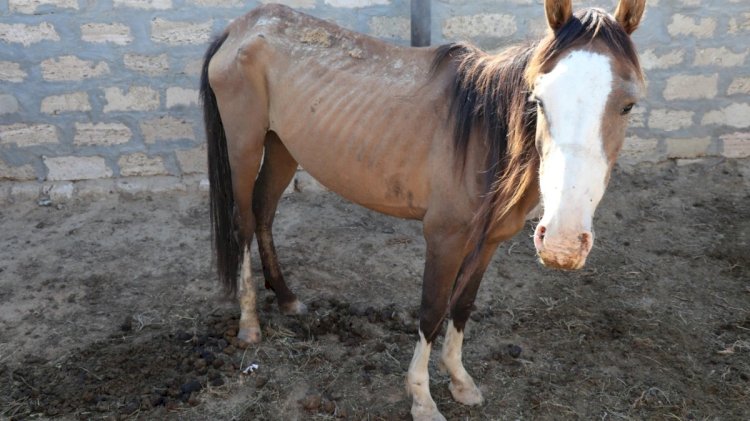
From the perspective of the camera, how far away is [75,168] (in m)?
4.88

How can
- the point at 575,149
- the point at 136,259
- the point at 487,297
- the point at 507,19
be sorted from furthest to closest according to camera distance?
the point at 507,19
the point at 136,259
the point at 487,297
the point at 575,149

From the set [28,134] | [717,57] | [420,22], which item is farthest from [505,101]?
[28,134]

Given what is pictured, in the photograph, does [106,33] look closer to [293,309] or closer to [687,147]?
[293,309]

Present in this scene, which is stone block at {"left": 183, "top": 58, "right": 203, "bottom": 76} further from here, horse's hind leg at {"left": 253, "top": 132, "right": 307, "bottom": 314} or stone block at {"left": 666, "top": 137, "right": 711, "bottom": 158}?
stone block at {"left": 666, "top": 137, "right": 711, "bottom": 158}

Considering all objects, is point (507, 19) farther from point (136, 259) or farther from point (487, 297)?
point (136, 259)

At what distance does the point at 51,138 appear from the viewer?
4777mm

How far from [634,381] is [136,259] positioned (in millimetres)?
3301

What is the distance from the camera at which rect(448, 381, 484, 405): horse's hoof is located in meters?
2.87

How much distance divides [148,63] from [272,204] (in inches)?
78.4

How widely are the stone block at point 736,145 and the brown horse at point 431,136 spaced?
363 cm

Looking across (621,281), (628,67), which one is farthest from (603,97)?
(621,281)

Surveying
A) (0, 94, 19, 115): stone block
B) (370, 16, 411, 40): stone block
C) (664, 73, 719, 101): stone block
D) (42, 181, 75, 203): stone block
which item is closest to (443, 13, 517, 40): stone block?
(370, 16, 411, 40): stone block

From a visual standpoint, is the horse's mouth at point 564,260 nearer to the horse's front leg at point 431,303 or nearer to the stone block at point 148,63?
the horse's front leg at point 431,303

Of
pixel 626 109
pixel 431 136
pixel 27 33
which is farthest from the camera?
pixel 27 33
